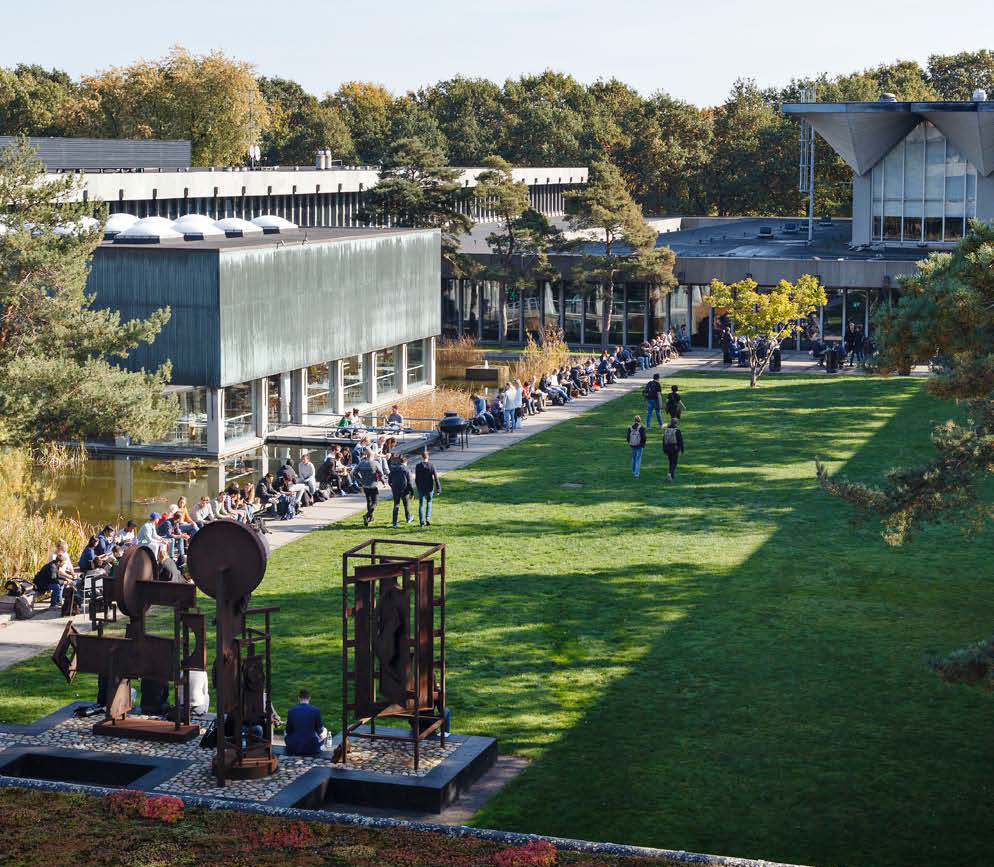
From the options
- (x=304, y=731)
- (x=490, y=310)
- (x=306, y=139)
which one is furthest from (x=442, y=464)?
(x=306, y=139)

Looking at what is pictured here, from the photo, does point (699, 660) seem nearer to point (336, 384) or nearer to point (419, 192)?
point (336, 384)

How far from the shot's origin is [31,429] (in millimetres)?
26641

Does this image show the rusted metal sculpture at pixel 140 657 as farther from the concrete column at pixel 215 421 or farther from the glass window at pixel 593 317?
the glass window at pixel 593 317

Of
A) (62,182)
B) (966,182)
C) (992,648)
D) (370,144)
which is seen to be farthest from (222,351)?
(370,144)

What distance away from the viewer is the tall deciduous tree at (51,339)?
26.4m

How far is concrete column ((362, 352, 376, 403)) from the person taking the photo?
48656 mm

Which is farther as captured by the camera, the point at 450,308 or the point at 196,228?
the point at 450,308

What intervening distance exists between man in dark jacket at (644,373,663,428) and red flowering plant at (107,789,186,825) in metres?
25.6

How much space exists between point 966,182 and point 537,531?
131 ft

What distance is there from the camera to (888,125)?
6138 centimetres

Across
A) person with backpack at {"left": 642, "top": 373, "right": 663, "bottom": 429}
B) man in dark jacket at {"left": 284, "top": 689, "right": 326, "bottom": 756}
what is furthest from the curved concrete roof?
man in dark jacket at {"left": 284, "top": 689, "right": 326, "bottom": 756}

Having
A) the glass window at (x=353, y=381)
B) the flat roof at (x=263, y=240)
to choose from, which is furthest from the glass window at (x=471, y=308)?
the glass window at (x=353, y=381)

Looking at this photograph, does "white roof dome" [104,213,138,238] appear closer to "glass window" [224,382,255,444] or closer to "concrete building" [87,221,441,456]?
"concrete building" [87,221,441,456]

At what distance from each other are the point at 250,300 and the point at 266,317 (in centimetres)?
102
